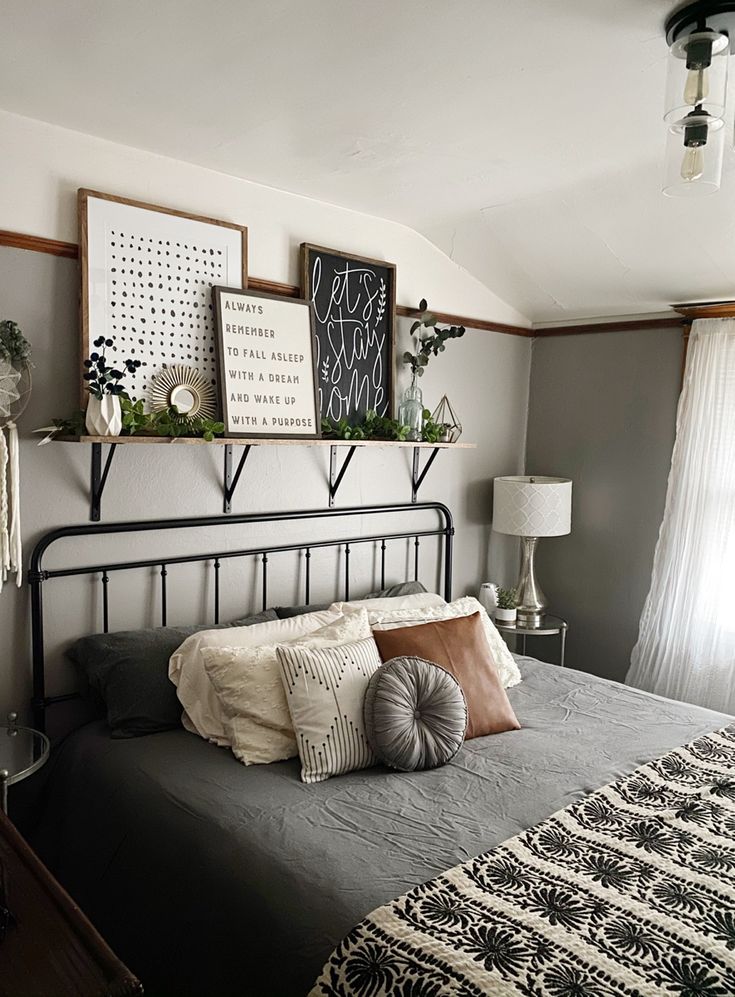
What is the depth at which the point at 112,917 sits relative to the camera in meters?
2.01

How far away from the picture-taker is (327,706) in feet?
7.36

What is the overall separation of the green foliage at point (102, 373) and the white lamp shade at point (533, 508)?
6.06ft

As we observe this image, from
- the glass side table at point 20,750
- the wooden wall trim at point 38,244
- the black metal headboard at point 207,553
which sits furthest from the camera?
the black metal headboard at point 207,553

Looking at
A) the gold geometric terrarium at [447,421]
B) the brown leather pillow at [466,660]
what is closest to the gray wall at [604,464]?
the gold geometric terrarium at [447,421]

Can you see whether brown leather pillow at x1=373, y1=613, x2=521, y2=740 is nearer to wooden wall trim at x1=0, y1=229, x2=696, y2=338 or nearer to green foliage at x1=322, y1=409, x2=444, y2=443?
green foliage at x1=322, y1=409, x2=444, y2=443

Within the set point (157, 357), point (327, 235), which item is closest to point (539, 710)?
point (157, 357)

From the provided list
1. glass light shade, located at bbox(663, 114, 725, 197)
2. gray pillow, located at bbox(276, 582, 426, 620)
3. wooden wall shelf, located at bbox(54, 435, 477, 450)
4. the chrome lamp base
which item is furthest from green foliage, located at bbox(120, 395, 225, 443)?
the chrome lamp base

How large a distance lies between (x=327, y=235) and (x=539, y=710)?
1.93 metres

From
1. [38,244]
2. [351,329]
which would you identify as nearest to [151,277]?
[38,244]

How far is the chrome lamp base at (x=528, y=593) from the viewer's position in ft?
12.3

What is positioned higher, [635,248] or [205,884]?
[635,248]

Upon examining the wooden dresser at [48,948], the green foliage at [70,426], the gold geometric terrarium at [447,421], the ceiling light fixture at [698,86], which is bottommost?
the wooden dresser at [48,948]

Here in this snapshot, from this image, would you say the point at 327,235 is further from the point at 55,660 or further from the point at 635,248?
the point at 55,660

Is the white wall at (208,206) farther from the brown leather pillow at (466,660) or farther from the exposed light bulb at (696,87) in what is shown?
the exposed light bulb at (696,87)
